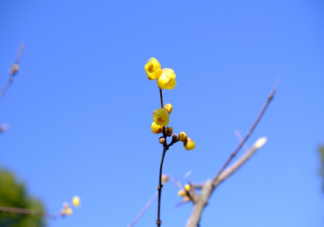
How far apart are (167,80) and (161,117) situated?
0.14 meters

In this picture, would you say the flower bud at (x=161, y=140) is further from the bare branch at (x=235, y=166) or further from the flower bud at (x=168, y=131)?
the bare branch at (x=235, y=166)

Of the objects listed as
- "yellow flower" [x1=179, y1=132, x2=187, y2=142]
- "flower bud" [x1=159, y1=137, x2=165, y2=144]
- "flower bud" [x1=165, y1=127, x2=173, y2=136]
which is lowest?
"flower bud" [x1=159, y1=137, x2=165, y2=144]

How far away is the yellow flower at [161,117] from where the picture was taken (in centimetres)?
89

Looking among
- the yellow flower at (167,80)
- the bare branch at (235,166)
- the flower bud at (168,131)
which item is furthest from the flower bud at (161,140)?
the bare branch at (235,166)

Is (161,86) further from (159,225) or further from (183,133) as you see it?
(159,225)

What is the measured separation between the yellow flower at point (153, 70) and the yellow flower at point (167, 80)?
0.02 meters

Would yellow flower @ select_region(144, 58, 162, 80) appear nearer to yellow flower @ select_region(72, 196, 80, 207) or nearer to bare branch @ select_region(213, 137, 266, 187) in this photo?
bare branch @ select_region(213, 137, 266, 187)

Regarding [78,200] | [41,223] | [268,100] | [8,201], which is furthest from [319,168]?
[8,201]

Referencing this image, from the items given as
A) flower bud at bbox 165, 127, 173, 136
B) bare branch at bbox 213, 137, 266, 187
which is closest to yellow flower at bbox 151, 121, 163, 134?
flower bud at bbox 165, 127, 173, 136

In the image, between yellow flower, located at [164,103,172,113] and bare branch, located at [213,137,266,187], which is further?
bare branch, located at [213,137,266,187]

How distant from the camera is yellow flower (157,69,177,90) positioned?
0.89 meters

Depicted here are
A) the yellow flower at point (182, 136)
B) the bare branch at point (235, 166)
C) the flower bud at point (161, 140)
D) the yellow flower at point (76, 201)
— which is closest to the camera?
the flower bud at point (161, 140)

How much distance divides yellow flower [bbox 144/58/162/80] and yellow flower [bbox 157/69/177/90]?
0.02 m

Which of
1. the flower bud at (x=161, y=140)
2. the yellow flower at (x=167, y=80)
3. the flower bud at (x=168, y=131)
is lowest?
the flower bud at (x=161, y=140)
